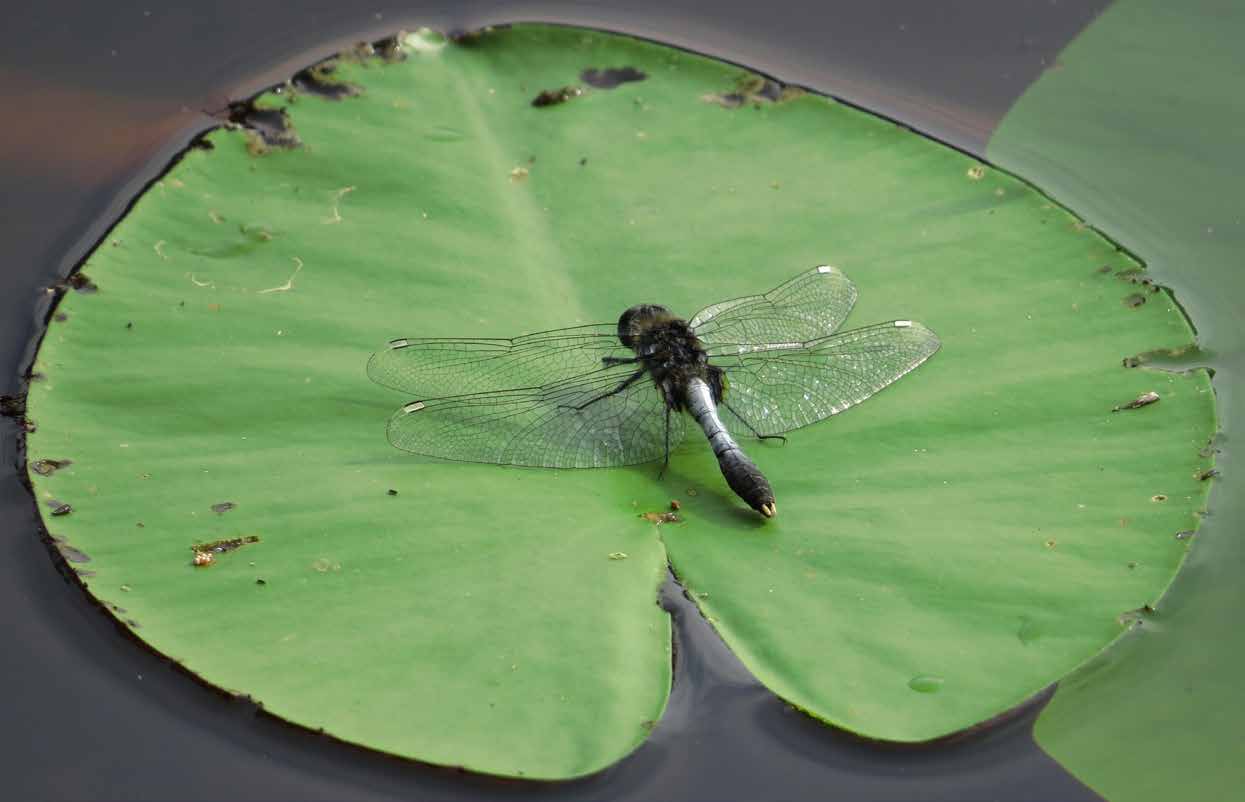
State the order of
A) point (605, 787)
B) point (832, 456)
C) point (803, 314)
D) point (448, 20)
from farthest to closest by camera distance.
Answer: point (448, 20)
point (803, 314)
point (832, 456)
point (605, 787)

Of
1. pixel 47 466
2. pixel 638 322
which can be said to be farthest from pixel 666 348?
pixel 47 466

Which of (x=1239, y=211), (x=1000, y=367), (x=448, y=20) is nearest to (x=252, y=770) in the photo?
(x=1000, y=367)

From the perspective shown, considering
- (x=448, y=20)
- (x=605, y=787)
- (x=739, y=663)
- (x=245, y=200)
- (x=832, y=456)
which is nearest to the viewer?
(x=605, y=787)

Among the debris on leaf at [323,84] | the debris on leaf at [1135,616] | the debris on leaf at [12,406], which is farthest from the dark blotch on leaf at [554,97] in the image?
the debris on leaf at [1135,616]

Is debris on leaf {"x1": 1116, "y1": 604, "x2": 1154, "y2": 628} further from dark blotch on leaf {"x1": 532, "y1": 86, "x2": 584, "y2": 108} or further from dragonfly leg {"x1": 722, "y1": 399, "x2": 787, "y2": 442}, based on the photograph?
dark blotch on leaf {"x1": 532, "y1": 86, "x2": 584, "y2": 108}

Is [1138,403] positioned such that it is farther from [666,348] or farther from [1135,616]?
[666,348]

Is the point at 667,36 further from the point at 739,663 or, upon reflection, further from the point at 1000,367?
the point at 739,663
